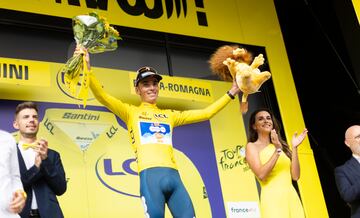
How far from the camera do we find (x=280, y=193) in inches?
149

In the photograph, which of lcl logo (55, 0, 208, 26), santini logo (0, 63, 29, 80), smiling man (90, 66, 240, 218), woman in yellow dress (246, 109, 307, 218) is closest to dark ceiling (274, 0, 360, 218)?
lcl logo (55, 0, 208, 26)

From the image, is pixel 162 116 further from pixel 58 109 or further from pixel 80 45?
pixel 58 109

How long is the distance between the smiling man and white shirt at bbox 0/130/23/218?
3.08 ft

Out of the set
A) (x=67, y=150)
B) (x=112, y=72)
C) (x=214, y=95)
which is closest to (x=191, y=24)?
(x=214, y=95)

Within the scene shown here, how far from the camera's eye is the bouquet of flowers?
352cm

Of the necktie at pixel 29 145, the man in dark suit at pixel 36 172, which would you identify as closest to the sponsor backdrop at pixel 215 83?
the man in dark suit at pixel 36 172

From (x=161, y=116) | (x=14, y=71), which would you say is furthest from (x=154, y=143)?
(x=14, y=71)

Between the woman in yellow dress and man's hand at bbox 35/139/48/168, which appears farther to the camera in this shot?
the woman in yellow dress

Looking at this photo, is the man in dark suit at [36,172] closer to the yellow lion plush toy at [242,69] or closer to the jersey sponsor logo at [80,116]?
the jersey sponsor logo at [80,116]

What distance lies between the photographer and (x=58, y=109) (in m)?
4.80

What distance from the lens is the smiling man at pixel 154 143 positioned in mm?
3520

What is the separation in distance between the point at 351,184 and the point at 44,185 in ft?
6.48

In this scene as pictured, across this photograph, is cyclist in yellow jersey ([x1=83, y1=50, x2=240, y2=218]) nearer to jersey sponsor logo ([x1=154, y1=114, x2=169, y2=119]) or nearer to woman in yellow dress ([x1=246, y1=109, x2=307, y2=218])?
jersey sponsor logo ([x1=154, y1=114, x2=169, y2=119])

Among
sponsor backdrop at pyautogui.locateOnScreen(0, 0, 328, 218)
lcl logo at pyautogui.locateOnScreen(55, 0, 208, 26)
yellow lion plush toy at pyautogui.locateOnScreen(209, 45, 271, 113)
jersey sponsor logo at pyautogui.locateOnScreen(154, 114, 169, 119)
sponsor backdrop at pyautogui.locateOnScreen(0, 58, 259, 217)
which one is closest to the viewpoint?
jersey sponsor logo at pyautogui.locateOnScreen(154, 114, 169, 119)
